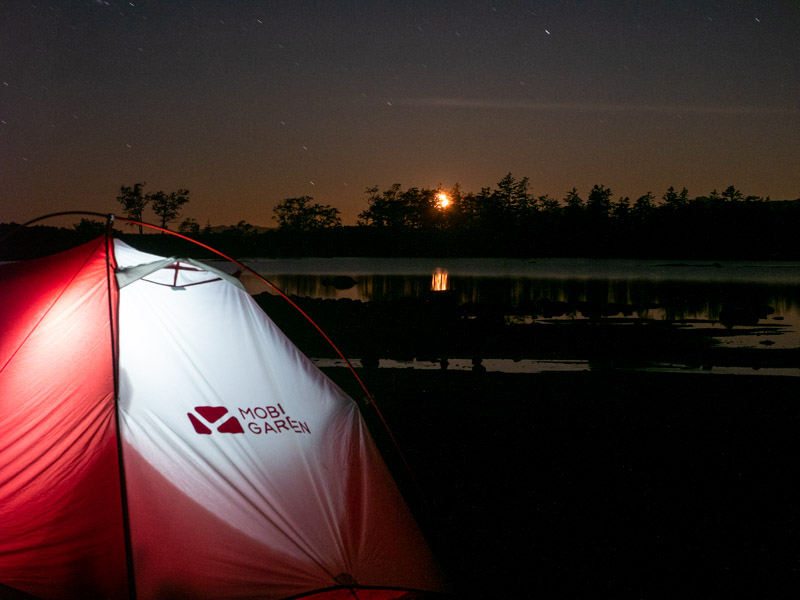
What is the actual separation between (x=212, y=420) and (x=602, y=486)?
3803mm

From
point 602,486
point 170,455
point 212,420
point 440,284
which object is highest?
point 212,420

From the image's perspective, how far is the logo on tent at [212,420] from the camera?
3.66 meters

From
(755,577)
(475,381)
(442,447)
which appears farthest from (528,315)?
(755,577)

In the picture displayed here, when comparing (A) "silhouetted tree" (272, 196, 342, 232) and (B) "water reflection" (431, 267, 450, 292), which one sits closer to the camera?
(B) "water reflection" (431, 267, 450, 292)

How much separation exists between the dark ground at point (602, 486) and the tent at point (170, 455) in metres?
0.88

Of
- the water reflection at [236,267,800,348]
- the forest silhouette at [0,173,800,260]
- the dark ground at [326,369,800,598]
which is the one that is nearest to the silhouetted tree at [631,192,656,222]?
the forest silhouette at [0,173,800,260]

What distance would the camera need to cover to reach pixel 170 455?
3477 millimetres

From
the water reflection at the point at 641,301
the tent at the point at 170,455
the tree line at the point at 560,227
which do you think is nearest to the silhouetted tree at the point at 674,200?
the tree line at the point at 560,227

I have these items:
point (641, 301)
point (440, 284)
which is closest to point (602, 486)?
point (641, 301)

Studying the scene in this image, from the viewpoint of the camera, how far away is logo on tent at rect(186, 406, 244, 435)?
3.66 metres

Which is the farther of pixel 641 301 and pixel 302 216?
pixel 302 216

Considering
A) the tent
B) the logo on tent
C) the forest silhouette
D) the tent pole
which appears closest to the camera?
the tent pole

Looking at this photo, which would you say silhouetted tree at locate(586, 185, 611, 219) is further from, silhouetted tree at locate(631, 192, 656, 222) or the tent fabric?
the tent fabric

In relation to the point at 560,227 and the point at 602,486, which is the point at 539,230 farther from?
the point at 602,486
